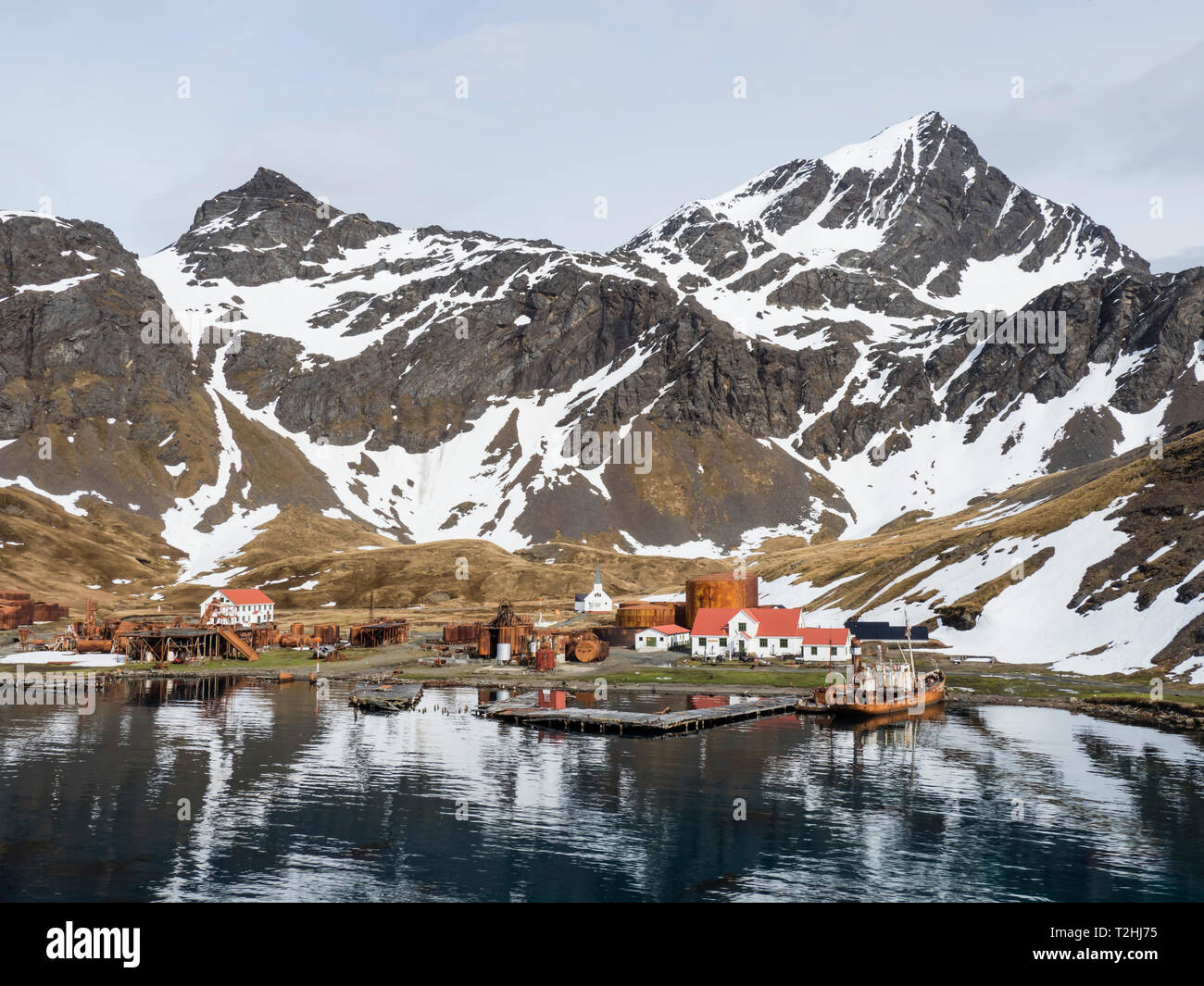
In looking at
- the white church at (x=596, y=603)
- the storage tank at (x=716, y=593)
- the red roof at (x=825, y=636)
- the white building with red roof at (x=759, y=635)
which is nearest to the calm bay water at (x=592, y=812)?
the red roof at (x=825, y=636)

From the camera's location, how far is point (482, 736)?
3110 inches

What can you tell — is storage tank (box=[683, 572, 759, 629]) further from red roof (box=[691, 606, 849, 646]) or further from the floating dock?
the floating dock

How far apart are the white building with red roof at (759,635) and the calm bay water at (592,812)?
40006 millimetres

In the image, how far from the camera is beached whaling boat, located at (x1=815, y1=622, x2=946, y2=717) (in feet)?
297

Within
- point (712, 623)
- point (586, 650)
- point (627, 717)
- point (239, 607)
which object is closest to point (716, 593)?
point (712, 623)

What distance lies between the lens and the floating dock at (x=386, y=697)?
306 ft

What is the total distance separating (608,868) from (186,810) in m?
24.4

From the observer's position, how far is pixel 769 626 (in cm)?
13025

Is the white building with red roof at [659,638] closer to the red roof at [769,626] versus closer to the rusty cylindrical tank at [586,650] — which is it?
the red roof at [769,626]

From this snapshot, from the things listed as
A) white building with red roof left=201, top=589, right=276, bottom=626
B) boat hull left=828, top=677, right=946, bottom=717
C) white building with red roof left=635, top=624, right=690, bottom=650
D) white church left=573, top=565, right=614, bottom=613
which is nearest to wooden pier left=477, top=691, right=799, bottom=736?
boat hull left=828, top=677, right=946, bottom=717

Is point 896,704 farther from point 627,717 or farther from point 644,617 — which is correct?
point 644,617

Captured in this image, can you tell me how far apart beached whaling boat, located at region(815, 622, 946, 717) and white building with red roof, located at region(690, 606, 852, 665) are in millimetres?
27823
